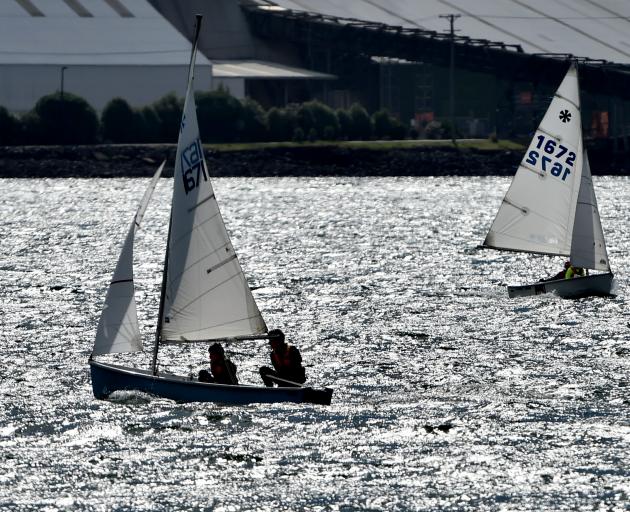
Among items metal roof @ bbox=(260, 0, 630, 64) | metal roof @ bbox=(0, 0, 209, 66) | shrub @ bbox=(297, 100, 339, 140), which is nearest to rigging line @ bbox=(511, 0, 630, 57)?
metal roof @ bbox=(260, 0, 630, 64)

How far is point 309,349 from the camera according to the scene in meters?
46.2

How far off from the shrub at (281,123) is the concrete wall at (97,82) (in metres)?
8.34

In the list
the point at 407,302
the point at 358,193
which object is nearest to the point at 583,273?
the point at 407,302

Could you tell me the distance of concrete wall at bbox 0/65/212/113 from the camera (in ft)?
551

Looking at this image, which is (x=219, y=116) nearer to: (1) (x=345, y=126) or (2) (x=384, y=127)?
(1) (x=345, y=126)

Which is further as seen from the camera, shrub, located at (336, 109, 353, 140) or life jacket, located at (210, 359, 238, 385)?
shrub, located at (336, 109, 353, 140)

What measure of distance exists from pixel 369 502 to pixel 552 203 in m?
30.3

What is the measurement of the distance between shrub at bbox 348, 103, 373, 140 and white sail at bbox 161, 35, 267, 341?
145546 mm

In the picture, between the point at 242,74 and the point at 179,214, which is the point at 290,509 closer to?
the point at 179,214

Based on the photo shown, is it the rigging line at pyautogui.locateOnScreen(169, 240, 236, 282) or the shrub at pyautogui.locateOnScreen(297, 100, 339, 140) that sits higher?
the shrub at pyautogui.locateOnScreen(297, 100, 339, 140)

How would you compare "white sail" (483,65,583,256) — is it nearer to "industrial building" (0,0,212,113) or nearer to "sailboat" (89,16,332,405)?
"sailboat" (89,16,332,405)

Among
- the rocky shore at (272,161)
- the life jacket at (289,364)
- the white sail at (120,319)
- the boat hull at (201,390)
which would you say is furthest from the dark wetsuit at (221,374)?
the rocky shore at (272,161)

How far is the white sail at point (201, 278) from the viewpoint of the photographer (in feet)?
116

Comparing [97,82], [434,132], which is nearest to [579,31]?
[434,132]
